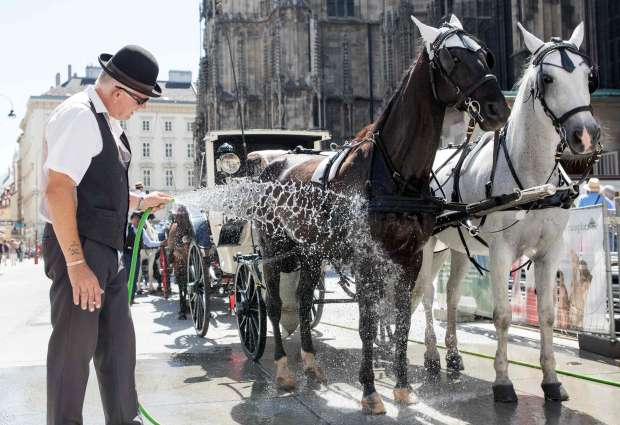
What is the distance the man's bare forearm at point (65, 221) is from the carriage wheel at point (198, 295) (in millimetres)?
4995

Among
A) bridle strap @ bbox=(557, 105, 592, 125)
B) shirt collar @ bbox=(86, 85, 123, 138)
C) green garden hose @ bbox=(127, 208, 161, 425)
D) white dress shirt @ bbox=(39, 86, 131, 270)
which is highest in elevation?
bridle strap @ bbox=(557, 105, 592, 125)

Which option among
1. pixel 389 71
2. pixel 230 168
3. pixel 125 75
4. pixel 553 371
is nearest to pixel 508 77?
pixel 389 71

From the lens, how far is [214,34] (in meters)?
41.0

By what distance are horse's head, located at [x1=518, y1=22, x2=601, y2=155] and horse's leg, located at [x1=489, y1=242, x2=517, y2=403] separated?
2.84 feet

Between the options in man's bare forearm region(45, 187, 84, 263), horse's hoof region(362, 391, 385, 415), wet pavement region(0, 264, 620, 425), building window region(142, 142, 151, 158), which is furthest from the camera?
building window region(142, 142, 151, 158)

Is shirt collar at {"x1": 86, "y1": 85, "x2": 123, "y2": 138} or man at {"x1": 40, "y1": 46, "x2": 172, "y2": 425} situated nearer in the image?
man at {"x1": 40, "y1": 46, "x2": 172, "y2": 425}

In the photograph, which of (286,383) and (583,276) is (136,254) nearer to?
(286,383)

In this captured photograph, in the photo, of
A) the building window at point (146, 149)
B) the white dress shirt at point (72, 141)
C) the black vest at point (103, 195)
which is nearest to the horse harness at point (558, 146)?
the black vest at point (103, 195)

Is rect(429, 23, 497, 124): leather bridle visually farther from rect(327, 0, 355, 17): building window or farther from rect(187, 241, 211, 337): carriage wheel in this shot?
rect(327, 0, 355, 17): building window

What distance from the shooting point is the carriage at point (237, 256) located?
6.25 metres

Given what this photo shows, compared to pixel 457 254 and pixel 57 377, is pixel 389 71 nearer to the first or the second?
pixel 457 254

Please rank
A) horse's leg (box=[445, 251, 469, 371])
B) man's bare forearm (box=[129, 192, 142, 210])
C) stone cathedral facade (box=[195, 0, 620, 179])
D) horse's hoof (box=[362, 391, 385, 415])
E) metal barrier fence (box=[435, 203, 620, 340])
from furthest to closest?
stone cathedral facade (box=[195, 0, 620, 179]) → metal barrier fence (box=[435, 203, 620, 340]) → horse's leg (box=[445, 251, 469, 371]) → horse's hoof (box=[362, 391, 385, 415]) → man's bare forearm (box=[129, 192, 142, 210])

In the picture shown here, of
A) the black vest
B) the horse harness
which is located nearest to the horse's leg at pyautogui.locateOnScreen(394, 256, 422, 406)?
the horse harness

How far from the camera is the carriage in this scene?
6250 mm
